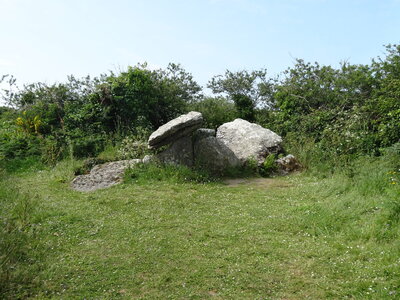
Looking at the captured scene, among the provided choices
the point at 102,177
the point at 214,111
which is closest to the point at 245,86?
the point at 214,111

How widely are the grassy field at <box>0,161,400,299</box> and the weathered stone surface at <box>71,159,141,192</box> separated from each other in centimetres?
84

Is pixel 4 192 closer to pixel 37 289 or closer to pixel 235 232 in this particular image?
pixel 37 289

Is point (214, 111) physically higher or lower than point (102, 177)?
higher

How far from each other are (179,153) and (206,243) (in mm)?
5273

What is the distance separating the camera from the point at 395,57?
1320 centimetres

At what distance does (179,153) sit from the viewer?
→ 10984 millimetres

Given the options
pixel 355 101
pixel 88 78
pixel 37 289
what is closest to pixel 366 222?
pixel 37 289

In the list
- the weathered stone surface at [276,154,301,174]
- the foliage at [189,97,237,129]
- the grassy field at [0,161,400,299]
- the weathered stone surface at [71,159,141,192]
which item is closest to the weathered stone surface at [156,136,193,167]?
the weathered stone surface at [71,159,141,192]

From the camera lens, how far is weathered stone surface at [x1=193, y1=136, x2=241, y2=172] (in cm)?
1113

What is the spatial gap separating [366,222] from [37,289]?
514 cm

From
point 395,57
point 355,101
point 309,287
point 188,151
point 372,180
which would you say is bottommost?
point 309,287

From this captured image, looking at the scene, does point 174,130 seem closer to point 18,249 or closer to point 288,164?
point 288,164

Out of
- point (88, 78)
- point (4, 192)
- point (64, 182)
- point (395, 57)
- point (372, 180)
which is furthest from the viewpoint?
point (88, 78)

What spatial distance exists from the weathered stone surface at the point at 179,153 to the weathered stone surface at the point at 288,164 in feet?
9.35
